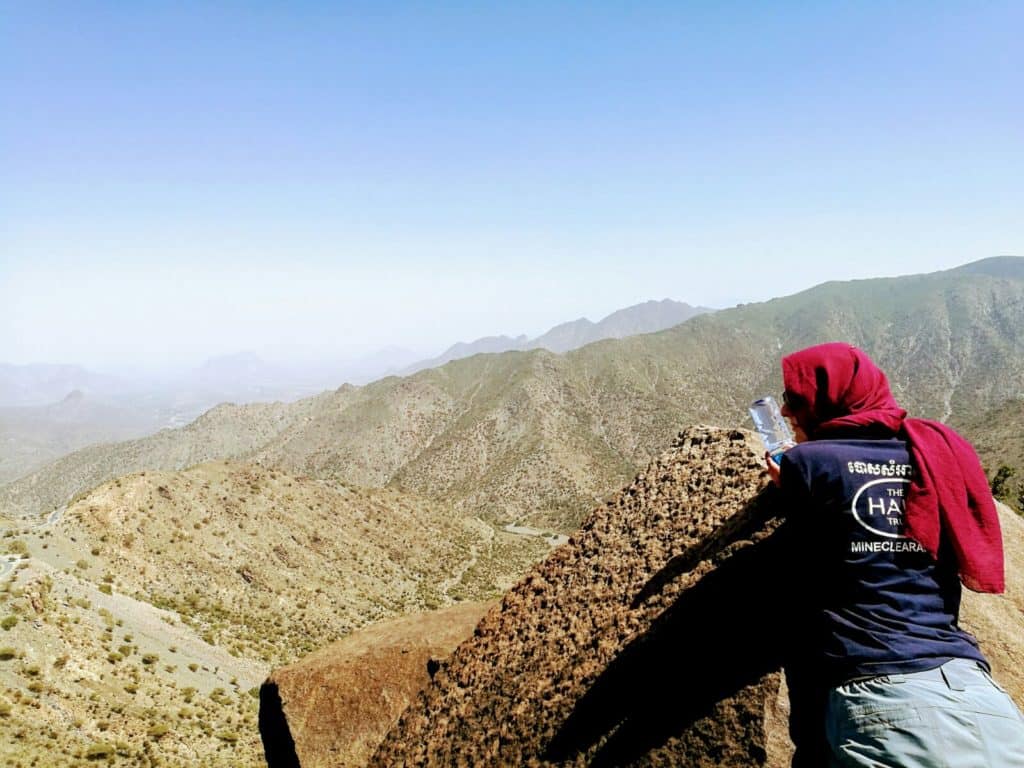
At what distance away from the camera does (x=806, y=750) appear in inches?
118

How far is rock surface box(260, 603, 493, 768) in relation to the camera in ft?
24.8

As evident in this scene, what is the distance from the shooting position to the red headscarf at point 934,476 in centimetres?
268

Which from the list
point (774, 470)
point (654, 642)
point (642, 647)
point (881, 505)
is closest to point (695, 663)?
point (654, 642)

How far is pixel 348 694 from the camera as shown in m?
7.97

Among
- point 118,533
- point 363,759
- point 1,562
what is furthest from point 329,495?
point 363,759

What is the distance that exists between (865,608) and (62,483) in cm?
18173

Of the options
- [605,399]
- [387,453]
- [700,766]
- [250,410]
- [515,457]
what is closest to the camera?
[700,766]

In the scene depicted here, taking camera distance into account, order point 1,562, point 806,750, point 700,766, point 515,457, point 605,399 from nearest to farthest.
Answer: point 806,750 → point 700,766 → point 1,562 → point 515,457 → point 605,399

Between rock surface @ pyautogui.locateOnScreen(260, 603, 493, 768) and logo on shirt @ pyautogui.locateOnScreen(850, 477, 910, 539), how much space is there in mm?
6499

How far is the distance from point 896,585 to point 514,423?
397 ft

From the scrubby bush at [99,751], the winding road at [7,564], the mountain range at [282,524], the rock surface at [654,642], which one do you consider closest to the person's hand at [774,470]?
the rock surface at [654,642]

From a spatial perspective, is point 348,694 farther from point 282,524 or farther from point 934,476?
point 282,524

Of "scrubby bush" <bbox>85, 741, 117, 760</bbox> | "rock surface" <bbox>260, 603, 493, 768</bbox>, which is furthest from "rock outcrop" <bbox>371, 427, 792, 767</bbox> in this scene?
"scrubby bush" <bbox>85, 741, 117, 760</bbox>

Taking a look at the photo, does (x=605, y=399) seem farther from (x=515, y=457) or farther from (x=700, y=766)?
(x=700, y=766)
